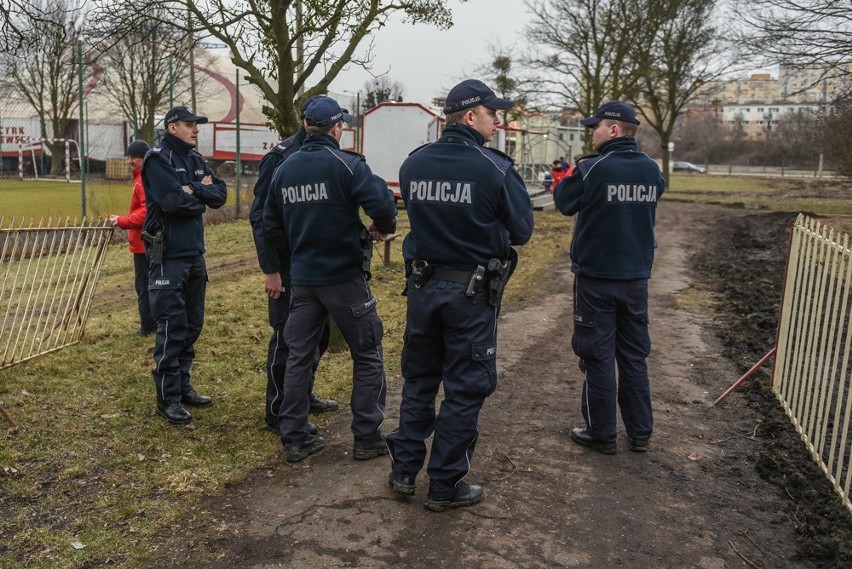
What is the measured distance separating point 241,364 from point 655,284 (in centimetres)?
697

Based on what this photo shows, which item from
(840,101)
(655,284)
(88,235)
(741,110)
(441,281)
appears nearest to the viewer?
(441,281)

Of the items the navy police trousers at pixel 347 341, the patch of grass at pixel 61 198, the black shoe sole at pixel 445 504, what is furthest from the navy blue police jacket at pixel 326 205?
the patch of grass at pixel 61 198

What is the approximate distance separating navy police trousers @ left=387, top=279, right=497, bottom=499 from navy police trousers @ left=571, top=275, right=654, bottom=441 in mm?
1057

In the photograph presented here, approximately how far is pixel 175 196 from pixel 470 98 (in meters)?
2.31

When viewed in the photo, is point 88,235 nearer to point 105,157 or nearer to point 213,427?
point 213,427

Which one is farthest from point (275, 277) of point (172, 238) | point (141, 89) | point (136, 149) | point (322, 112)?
point (141, 89)

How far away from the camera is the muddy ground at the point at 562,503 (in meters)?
3.73

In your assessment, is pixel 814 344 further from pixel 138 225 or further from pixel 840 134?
pixel 840 134

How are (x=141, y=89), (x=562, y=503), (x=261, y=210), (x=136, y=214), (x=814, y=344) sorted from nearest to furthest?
(x=562, y=503), (x=261, y=210), (x=814, y=344), (x=136, y=214), (x=141, y=89)

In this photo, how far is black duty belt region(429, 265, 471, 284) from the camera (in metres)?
4.11

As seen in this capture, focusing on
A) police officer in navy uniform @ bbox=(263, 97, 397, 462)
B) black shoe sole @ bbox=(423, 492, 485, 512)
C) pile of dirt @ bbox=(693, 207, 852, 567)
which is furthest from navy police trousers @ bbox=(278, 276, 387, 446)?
pile of dirt @ bbox=(693, 207, 852, 567)

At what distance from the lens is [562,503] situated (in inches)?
168

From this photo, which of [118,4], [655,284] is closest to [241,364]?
[118,4]

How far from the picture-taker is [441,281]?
4133 mm
